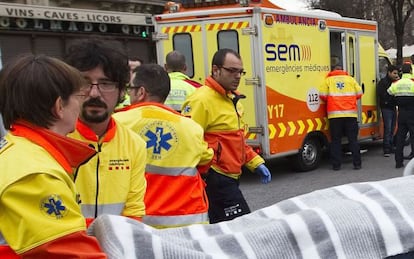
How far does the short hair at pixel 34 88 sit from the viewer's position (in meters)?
1.60

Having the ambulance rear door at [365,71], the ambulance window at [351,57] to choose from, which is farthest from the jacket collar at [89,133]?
the ambulance window at [351,57]

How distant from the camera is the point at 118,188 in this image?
2.33m

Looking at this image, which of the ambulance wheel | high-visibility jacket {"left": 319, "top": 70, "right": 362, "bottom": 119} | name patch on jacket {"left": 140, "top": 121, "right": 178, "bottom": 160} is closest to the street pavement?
the ambulance wheel

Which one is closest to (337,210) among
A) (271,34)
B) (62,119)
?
(62,119)

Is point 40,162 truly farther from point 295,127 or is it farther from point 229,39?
point 295,127

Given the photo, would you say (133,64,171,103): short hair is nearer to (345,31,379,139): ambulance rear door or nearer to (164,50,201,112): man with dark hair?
(164,50,201,112): man with dark hair

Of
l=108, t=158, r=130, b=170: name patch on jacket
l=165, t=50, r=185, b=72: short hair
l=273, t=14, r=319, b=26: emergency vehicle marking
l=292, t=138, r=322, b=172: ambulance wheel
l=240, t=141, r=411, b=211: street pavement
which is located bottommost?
l=240, t=141, r=411, b=211: street pavement

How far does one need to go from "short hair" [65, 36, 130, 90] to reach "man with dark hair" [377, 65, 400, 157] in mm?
8456

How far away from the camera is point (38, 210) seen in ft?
4.61

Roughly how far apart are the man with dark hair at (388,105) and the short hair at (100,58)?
846 centimetres

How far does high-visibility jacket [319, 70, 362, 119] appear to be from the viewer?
8.91 metres

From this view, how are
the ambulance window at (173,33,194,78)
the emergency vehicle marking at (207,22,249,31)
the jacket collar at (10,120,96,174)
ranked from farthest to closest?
the ambulance window at (173,33,194,78) → the emergency vehicle marking at (207,22,249,31) → the jacket collar at (10,120,96,174)

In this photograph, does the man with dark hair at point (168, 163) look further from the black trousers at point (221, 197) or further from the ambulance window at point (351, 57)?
the ambulance window at point (351, 57)

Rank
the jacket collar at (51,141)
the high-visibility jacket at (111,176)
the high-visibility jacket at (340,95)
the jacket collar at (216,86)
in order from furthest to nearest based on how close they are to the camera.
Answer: the high-visibility jacket at (340,95), the jacket collar at (216,86), the high-visibility jacket at (111,176), the jacket collar at (51,141)
